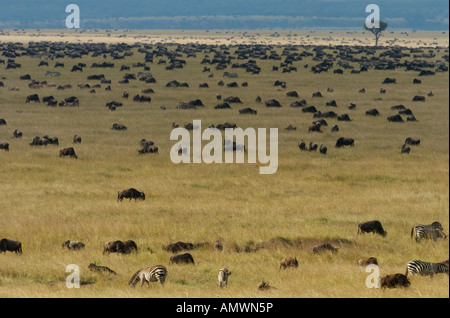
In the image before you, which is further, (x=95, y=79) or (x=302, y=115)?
(x=95, y=79)

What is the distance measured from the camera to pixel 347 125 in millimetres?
39656

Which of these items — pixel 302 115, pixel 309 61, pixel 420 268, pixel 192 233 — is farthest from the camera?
pixel 309 61

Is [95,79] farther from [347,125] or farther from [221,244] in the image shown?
[221,244]

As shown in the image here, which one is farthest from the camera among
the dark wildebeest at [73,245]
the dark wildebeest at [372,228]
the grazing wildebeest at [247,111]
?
the grazing wildebeest at [247,111]

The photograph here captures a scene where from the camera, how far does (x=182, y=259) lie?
51.2 feet

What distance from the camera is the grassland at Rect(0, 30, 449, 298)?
47.1 feet

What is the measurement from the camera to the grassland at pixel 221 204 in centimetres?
1435

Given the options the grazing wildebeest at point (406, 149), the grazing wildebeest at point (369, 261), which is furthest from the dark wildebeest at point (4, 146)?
the grazing wildebeest at point (369, 261)

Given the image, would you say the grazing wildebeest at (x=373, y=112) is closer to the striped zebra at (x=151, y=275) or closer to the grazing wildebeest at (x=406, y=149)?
the grazing wildebeest at (x=406, y=149)

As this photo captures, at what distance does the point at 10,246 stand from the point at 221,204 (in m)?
7.06

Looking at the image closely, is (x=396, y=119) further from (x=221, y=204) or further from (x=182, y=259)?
(x=182, y=259)

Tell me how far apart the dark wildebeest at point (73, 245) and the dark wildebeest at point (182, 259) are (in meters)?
2.73
